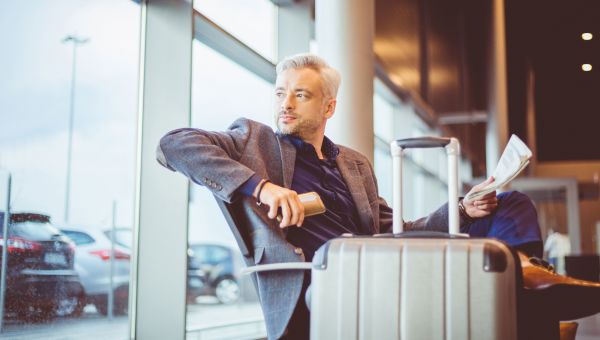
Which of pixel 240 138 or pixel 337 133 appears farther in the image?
pixel 337 133

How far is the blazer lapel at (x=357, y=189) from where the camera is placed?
2121mm

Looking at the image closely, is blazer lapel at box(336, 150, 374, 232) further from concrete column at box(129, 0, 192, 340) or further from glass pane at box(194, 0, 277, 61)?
glass pane at box(194, 0, 277, 61)

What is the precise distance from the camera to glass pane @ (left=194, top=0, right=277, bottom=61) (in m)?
4.10

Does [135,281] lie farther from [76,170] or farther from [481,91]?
[481,91]

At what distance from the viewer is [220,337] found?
4324 mm

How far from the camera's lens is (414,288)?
1.41 metres

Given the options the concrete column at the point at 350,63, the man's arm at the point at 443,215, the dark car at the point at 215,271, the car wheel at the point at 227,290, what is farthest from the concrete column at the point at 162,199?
the car wheel at the point at 227,290

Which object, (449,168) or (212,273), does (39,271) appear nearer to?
(449,168)

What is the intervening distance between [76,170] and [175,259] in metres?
0.67

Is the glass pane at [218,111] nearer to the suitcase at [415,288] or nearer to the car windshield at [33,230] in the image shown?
the car windshield at [33,230]

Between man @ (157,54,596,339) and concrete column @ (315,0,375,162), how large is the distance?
164cm

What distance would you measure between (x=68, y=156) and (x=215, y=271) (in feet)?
18.9

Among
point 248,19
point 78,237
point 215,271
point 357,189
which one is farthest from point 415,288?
point 215,271

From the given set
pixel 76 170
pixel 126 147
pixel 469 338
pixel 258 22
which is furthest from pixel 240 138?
pixel 258 22
